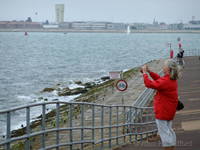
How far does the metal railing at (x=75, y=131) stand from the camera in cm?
593

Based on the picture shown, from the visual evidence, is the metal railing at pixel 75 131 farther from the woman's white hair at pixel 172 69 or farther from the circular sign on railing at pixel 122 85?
the woman's white hair at pixel 172 69

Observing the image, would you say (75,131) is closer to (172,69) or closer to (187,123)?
(187,123)

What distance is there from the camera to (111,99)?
23719 mm

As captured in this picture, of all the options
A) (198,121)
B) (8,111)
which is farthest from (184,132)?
(8,111)

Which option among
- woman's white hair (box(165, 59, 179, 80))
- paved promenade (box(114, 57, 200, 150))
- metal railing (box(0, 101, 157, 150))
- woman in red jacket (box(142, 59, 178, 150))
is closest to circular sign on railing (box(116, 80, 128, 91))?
metal railing (box(0, 101, 157, 150))

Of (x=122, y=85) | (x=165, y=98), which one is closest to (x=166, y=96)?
(x=165, y=98)

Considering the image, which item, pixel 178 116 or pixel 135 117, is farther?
pixel 178 116

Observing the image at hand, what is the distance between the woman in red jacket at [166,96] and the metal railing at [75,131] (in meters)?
1.42

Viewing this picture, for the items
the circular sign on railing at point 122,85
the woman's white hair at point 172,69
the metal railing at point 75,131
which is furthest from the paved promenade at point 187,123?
the woman's white hair at point 172,69

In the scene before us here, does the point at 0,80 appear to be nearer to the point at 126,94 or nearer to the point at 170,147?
the point at 126,94

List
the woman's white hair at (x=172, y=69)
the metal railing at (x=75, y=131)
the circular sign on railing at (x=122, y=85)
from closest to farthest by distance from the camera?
the metal railing at (x=75, y=131) → the woman's white hair at (x=172, y=69) → the circular sign on railing at (x=122, y=85)

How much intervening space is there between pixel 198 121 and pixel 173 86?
6.12 metres

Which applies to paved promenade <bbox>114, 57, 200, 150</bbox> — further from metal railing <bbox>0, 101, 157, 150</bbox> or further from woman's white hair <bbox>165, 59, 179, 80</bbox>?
woman's white hair <bbox>165, 59, 179, 80</bbox>

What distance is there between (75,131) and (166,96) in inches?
198
